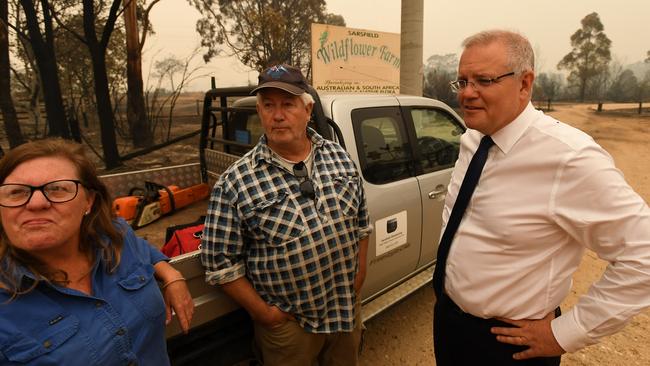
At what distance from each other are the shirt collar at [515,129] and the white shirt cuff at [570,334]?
62 cm

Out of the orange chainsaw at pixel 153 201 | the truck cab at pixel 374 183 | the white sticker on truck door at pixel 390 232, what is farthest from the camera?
the orange chainsaw at pixel 153 201

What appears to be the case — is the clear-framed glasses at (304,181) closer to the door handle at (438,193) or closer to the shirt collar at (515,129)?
the shirt collar at (515,129)

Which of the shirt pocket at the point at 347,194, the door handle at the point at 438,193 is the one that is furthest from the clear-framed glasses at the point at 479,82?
the door handle at the point at 438,193

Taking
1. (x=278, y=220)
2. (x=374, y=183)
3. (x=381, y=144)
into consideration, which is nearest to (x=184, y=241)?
(x=278, y=220)

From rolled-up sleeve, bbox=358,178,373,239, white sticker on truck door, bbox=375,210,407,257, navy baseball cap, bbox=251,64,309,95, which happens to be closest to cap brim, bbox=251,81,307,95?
navy baseball cap, bbox=251,64,309,95

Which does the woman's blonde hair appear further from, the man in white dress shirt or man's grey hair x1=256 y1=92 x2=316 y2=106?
the man in white dress shirt

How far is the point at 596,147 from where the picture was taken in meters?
1.21

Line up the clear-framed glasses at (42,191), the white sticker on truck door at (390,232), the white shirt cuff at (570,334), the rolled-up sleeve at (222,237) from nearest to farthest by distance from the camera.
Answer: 1. the clear-framed glasses at (42,191)
2. the white shirt cuff at (570,334)
3. the rolled-up sleeve at (222,237)
4. the white sticker on truck door at (390,232)

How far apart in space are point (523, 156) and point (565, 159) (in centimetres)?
14

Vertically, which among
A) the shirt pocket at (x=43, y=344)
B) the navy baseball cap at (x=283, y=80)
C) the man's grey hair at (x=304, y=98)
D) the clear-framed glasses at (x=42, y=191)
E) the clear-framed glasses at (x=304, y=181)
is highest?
the navy baseball cap at (x=283, y=80)

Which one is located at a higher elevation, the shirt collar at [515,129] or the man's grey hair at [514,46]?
the man's grey hair at [514,46]

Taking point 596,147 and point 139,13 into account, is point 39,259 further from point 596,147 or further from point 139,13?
point 139,13

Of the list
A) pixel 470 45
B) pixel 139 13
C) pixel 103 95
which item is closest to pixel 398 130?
pixel 470 45

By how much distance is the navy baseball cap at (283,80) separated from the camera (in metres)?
1.73
